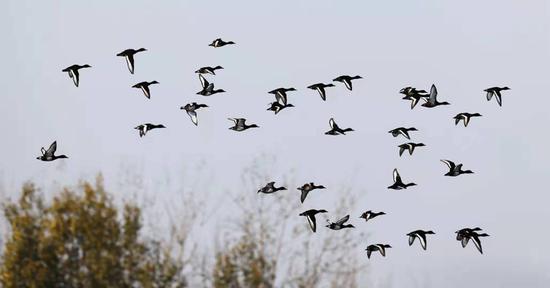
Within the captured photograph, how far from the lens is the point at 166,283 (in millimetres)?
44344

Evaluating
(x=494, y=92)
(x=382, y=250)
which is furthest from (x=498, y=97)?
(x=382, y=250)

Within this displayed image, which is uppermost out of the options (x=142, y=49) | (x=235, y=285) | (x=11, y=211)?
(x=142, y=49)

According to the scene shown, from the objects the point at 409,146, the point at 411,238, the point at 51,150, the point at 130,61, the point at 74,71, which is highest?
the point at 130,61

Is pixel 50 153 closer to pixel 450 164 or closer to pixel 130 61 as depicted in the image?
pixel 130 61

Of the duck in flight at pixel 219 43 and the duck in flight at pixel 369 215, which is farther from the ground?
the duck in flight at pixel 219 43

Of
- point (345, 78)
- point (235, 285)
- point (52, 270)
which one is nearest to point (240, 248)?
point (235, 285)

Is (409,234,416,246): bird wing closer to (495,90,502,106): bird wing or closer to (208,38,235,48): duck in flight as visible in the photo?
(495,90,502,106): bird wing

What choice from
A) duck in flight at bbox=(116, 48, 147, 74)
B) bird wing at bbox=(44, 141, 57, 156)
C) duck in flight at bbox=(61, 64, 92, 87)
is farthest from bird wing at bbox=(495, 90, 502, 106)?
bird wing at bbox=(44, 141, 57, 156)

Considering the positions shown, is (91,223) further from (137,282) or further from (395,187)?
(395,187)

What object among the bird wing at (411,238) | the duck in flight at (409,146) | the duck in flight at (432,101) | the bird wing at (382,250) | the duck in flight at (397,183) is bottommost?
the bird wing at (382,250)

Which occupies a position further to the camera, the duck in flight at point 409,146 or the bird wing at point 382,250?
the duck in flight at point 409,146

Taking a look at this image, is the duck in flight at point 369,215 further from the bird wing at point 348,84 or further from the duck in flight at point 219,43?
the duck in flight at point 219,43

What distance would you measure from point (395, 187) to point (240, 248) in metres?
19.3

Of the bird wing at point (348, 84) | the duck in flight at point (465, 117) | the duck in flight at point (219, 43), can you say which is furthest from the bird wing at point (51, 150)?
the duck in flight at point (465, 117)
